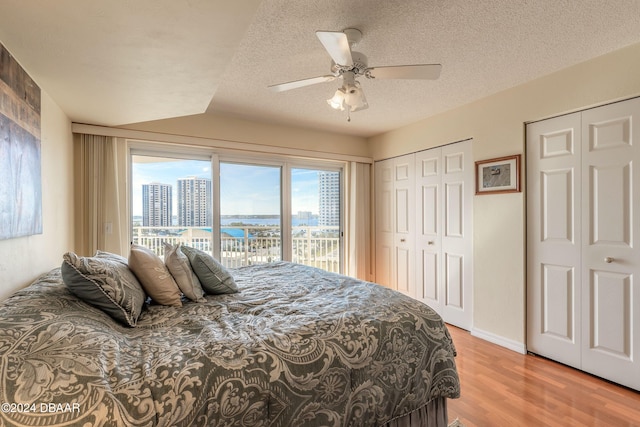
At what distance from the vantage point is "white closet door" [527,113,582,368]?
8.02ft

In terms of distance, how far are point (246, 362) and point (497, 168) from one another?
2.88 metres

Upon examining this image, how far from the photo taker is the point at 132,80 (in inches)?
72.6

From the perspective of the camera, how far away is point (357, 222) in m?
4.40

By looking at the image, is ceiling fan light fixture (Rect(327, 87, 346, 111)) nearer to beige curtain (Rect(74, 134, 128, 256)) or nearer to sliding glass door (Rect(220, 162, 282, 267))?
sliding glass door (Rect(220, 162, 282, 267))

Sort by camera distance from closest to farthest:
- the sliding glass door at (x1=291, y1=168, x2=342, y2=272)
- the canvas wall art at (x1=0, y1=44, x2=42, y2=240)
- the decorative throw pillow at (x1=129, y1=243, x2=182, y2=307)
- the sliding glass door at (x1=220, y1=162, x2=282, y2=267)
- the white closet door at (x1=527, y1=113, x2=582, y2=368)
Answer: the canvas wall art at (x1=0, y1=44, x2=42, y2=240) < the decorative throw pillow at (x1=129, y1=243, x2=182, y2=307) < the white closet door at (x1=527, y1=113, x2=582, y2=368) < the sliding glass door at (x1=220, y1=162, x2=282, y2=267) < the sliding glass door at (x1=291, y1=168, x2=342, y2=272)


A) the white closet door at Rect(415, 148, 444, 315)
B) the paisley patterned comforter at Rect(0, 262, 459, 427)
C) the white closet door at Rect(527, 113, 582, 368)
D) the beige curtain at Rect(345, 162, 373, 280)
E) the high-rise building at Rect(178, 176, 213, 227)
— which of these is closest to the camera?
the paisley patterned comforter at Rect(0, 262, 459, 427)

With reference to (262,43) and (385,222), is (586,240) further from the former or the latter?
(262,43)

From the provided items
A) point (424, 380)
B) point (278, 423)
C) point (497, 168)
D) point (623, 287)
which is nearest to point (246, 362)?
point (278, 423)

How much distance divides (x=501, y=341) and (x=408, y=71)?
2.64 metres

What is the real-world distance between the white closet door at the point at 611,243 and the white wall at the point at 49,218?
3.73m

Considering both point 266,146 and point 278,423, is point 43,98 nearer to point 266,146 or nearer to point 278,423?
point 266,146

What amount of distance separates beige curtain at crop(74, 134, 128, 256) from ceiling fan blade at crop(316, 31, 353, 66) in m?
2.40

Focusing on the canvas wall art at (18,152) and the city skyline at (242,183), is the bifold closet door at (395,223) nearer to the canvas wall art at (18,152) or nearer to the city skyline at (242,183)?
the city skyline at (242,183)

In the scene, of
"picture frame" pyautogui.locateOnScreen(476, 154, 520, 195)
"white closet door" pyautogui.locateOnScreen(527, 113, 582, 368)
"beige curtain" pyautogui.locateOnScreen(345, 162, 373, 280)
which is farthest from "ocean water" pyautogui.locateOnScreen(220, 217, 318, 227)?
"white closet door" pyautogui.locateOnScreen(527, 113, 582, 368)
